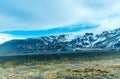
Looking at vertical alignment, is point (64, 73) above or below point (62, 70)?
below

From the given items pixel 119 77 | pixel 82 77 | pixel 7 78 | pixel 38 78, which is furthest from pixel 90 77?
pixel 7 78

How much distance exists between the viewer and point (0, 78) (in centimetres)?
6825

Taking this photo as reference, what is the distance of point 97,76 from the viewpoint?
227ft

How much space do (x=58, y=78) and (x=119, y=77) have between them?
11.9 meters

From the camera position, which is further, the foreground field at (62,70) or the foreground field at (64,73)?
the foreground field at (62,70)

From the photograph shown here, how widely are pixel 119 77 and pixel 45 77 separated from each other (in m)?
15.1

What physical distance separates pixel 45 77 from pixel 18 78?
5.63m

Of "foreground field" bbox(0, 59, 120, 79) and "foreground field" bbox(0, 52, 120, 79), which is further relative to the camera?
"foreground field" bbox(0, 52, 120, 79)

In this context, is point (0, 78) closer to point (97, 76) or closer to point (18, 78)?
point (18, 78)

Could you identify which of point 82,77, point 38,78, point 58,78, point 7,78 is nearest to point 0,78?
point 7,78

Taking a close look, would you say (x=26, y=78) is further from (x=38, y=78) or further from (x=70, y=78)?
(x=70, y=78)

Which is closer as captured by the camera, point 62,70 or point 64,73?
point 64,73

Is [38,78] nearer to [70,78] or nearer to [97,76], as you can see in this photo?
[70,78]

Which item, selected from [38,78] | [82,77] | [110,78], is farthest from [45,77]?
[110,78]
